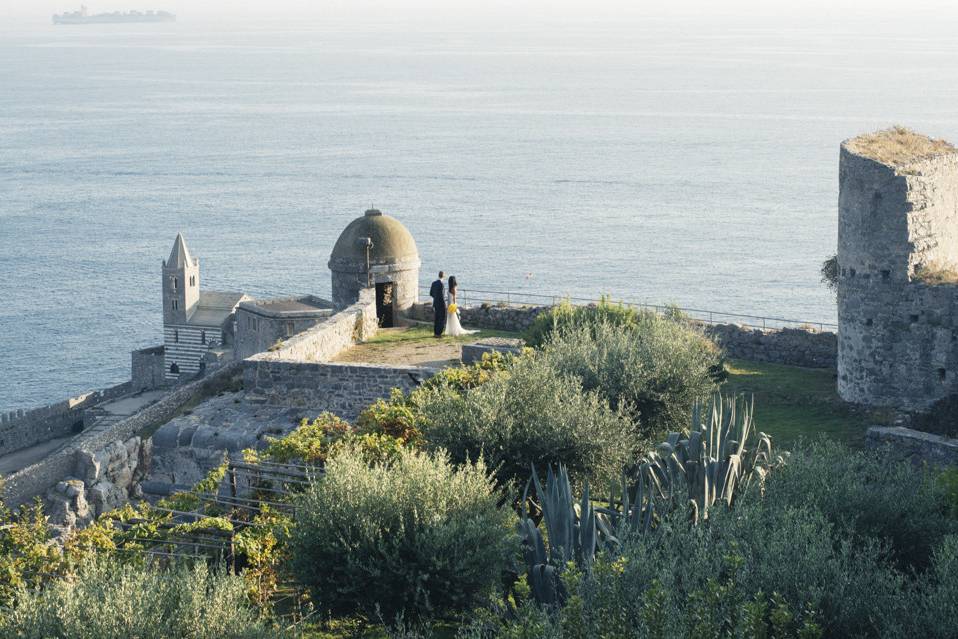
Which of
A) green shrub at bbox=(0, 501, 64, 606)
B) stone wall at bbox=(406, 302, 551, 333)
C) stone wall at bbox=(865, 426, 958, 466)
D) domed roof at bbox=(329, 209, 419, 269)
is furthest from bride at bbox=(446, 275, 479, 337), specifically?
green shrub at bbox=(0, 501, 64, 606)

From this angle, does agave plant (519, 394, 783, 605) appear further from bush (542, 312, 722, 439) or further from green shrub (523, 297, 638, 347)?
green shrub (523, 297, 638, 347)

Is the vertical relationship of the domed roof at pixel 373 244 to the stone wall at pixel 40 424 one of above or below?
above

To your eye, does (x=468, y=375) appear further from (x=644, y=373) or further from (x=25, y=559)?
(x=25, y=559)

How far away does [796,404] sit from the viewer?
79.8 ft

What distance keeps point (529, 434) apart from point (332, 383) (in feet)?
22.0

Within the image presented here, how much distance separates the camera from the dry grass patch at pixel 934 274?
2382 cm

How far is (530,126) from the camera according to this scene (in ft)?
522

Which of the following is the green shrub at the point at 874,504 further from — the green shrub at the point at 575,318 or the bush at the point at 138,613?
the green shrub at the point at 575,318

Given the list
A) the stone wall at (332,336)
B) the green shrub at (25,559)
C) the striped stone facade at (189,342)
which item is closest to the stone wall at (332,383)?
the stone wall at (332,336)

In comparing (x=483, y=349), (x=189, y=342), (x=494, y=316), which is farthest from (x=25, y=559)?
(x=189, y=342)

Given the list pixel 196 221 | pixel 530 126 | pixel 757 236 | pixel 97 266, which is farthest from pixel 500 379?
pixel 530 126

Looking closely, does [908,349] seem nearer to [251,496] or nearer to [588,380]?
[588,380]

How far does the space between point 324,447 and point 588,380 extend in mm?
4438

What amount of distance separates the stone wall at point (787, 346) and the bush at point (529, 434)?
981 centimetres
